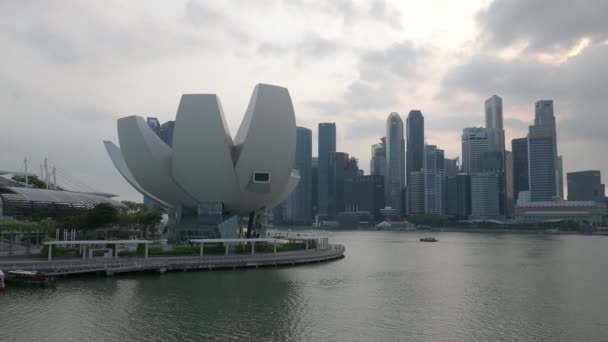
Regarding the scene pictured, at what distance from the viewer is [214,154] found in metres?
47.8

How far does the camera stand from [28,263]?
34.2 meters

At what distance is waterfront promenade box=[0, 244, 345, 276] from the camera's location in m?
34.2

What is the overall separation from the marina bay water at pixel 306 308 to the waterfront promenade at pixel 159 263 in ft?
Answer: 3.28

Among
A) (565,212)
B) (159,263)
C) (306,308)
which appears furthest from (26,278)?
(565,212)

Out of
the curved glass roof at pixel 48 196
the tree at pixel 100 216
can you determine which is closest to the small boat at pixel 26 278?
the tree at pixel 100 216

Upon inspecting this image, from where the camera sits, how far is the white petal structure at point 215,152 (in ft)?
155

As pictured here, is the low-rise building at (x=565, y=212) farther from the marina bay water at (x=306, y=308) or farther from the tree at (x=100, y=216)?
the tree at (x=100, y=216)

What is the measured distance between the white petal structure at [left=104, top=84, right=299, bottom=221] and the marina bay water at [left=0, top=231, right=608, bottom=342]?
1136 cm

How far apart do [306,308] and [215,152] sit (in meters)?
24.1

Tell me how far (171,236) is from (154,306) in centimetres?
2818

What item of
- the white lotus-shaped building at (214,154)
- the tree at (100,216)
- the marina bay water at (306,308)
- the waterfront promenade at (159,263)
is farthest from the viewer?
the tree at (100,216)

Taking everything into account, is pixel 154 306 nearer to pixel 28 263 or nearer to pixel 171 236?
pixel 28 263

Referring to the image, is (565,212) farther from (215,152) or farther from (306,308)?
(306,308)

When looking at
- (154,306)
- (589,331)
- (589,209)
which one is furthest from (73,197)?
(589,209)
